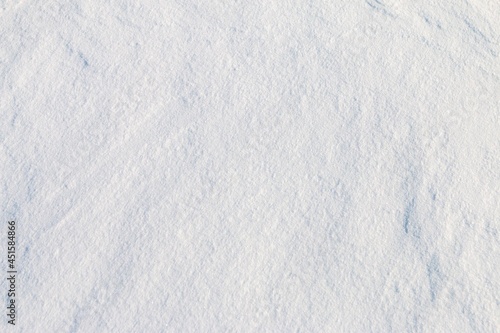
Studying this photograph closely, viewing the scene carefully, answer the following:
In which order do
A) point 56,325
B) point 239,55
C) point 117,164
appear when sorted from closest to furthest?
1. point 56,325
2. point 117,164
3. point 239,55

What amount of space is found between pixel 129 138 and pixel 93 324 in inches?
16.0

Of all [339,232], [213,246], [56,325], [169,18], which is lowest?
[56,325]

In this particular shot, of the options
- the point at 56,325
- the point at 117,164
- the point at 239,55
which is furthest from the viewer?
the point at 239,55

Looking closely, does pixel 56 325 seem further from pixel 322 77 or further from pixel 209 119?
pixel 322 77

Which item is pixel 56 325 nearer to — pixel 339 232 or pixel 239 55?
pixel 339 232

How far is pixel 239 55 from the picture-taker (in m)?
1.30

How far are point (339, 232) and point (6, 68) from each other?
0.85 metres

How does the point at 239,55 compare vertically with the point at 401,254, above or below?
above

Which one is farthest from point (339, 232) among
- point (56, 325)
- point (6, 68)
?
point (6, 68)

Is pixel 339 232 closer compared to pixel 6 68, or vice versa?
pixel 339 232

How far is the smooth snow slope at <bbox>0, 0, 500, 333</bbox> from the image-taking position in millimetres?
1090

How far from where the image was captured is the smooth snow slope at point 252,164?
1090mm

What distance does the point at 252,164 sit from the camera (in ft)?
3.95

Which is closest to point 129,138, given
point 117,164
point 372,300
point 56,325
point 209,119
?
point 117,164
